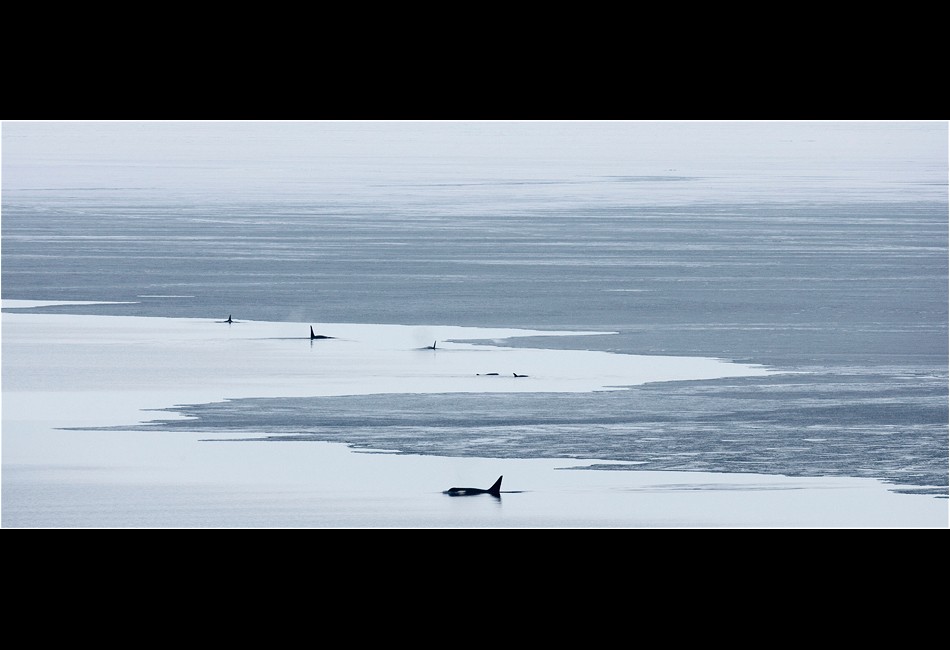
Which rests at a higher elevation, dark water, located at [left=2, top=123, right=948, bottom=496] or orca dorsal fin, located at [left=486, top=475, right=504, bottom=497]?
dark water, located at [left=2, top=123, right=948, bottom=496]

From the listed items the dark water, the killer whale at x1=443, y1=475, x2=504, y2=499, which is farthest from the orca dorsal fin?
the dark water

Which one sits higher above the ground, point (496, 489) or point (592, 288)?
point (592, 288)

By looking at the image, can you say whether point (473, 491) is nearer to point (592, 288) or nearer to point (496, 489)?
point (496, 489)

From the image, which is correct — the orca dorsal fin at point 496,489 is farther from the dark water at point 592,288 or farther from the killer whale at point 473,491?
the dark water at point 592,288

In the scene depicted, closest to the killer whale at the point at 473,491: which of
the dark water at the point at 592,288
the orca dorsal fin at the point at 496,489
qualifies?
the orca dorsal fin at the point at 496,489

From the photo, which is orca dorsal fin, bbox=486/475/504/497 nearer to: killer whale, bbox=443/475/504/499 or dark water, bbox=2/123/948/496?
killer whale, bbox=443/475/504/499

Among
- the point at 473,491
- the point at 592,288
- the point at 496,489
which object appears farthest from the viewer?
the point at 592,288

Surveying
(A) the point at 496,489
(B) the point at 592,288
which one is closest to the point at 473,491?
(A) the point at 496,489
